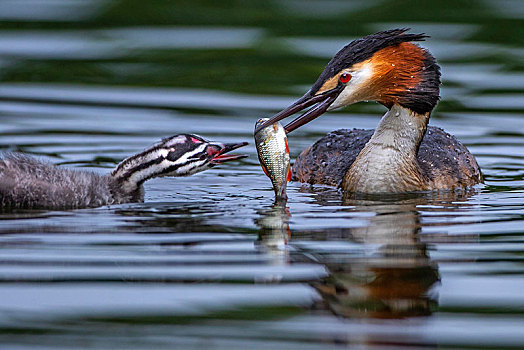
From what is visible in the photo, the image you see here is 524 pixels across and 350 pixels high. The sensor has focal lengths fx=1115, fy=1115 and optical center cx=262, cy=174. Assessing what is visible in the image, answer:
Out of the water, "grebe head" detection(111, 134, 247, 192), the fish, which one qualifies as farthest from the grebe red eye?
"grebe head" detection(111, 134, 247, 192)

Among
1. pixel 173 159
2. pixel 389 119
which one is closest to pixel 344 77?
pixel 389 119

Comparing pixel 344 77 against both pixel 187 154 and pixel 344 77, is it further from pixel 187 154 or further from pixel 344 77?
pixel 187 154

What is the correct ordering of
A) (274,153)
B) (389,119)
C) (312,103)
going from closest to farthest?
(274,153)
(312,103)
(389,119)

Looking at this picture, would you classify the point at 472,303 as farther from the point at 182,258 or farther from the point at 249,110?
the point at 249,110

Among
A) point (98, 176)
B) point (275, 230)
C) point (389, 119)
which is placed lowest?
point (275, 230)

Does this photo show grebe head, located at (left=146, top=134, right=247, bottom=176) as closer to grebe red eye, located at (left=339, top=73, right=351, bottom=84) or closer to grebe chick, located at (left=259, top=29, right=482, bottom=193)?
grebe chick, located at (left=259, top=29, right=482, bottom=193)

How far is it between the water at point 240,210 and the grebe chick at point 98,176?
23 centimetres

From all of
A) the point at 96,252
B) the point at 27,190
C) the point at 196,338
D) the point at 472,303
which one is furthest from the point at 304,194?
the point at 196,338

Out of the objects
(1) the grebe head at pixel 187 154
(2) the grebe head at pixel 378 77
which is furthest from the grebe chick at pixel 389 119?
(1) the grebe head at pixel 187 154

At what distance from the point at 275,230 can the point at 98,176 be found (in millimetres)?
1773

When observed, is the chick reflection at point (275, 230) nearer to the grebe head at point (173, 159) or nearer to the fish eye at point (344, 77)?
the grebe head at point (173, 159)

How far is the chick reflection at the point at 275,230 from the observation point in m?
6.56

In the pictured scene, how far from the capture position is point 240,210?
806 centimetres

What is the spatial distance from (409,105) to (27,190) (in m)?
3.23
